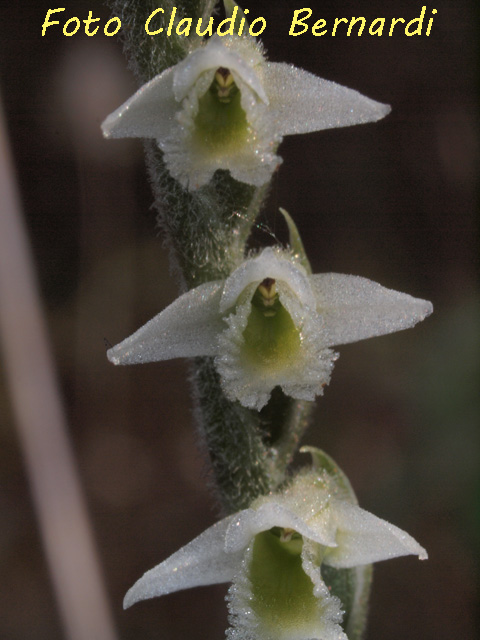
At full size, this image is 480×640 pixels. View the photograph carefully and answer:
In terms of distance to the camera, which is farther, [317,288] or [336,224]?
[336,224]

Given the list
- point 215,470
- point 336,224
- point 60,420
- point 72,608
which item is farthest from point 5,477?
point 215,470

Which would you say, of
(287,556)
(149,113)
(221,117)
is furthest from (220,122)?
(287,556)

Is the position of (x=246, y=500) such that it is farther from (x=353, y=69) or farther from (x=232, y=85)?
(x=353, y=69)

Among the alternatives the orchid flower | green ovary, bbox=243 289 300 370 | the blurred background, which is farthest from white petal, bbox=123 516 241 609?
the blurred background

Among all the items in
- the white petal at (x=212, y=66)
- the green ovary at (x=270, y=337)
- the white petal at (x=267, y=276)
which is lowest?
the green ovary at (x=270, y=337)

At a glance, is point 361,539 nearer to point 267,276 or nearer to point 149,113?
point 267,276

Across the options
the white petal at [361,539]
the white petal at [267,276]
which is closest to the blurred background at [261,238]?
the white petal at [361,539]

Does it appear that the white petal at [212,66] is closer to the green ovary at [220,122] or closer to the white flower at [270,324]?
the green ovary at [220,122]
